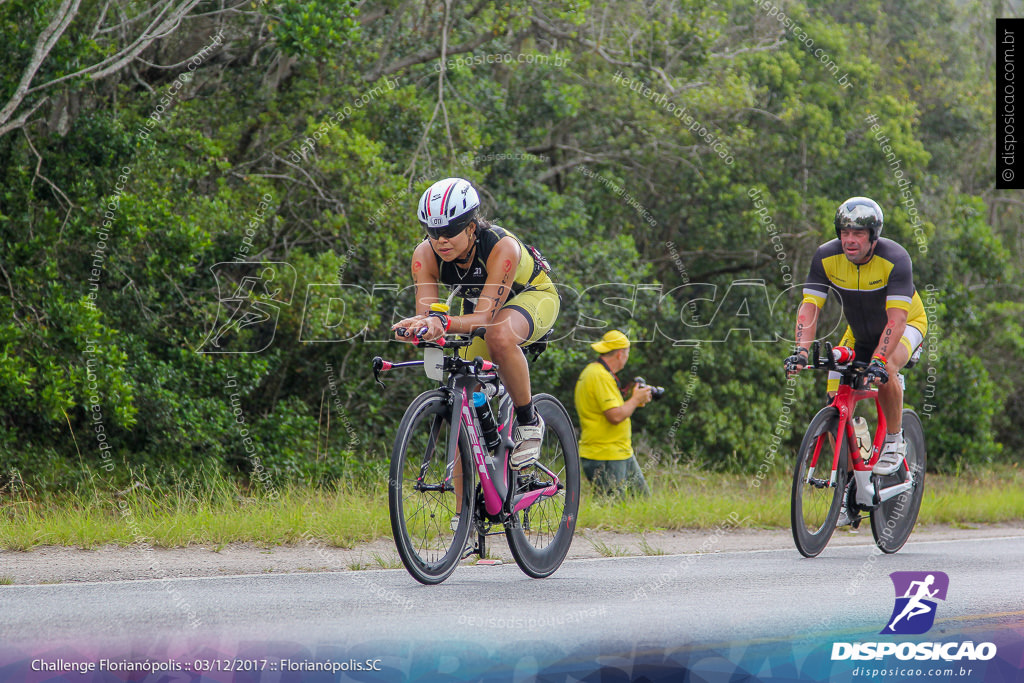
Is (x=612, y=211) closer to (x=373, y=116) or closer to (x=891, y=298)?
(x=373, y=116)

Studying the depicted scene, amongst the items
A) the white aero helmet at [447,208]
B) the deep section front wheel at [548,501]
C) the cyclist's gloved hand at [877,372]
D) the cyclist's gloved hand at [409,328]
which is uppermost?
the white aero helmet at [447,208]

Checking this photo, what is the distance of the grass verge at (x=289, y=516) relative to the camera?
741cm

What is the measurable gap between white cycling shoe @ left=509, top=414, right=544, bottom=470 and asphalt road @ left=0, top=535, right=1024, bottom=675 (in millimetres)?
694

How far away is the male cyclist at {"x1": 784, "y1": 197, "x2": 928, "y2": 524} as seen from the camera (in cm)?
742

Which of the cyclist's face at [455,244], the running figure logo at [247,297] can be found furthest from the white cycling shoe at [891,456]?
the running figure logo at [247,297]

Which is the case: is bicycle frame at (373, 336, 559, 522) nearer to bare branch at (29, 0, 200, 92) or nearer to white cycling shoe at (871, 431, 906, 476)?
white cycling shoe at (871, 431, 906, 476)

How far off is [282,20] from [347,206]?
250cm

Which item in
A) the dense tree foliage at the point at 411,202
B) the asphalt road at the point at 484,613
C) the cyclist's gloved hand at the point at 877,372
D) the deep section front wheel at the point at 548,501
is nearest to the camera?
the asphalt road at the point at 484,613

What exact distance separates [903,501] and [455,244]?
465cm

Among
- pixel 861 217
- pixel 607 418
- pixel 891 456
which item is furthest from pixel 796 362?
pixel 607 418

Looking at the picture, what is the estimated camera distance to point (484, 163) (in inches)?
592

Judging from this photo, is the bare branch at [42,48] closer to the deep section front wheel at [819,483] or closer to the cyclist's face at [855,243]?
the cyclist's face at [855,243]

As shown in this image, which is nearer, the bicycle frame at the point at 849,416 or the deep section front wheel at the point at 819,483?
the deep section front wheel at the point at 819,483

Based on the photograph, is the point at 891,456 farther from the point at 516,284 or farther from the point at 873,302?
the point at 516,284
